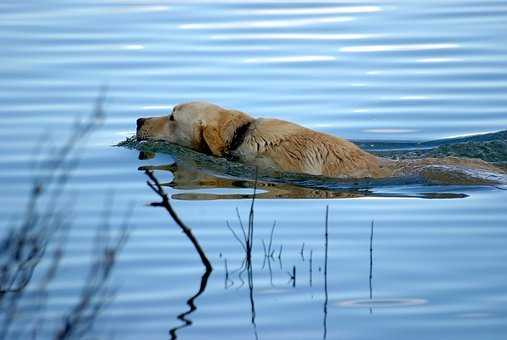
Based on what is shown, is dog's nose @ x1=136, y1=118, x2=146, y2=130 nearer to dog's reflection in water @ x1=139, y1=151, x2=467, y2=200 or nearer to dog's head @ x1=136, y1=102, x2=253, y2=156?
dog's head @ x1=136, y1=102, x2=253, y2=156

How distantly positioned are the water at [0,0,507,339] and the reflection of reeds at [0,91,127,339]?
0.09m

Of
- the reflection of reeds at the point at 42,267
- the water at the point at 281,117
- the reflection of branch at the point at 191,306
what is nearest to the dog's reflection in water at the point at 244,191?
the water at the point at 281,117

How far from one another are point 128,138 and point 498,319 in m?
6.59

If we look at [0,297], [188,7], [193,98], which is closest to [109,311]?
[0,297]

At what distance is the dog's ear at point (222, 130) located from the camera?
1265 cm

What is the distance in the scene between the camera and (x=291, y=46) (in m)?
18.5

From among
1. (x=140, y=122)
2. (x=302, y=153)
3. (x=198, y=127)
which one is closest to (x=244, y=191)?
(x=302, y=153)

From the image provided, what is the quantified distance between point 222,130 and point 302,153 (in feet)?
3.40

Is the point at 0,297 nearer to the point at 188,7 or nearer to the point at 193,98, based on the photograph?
the point at 193,98

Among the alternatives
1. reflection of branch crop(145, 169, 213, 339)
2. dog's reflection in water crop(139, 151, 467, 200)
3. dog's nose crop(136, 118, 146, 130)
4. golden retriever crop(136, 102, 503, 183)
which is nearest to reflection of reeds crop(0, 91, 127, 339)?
reflection of branch crop(145, 169, 213, 339)

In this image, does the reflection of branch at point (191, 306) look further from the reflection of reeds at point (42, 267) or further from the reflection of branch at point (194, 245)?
the reflection of reeds at point (42, 267)

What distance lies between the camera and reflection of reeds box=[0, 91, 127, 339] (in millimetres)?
5957

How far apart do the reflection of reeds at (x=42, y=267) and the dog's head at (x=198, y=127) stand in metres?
2.29

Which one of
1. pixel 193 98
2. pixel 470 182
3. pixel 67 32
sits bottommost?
pixel 470 182
